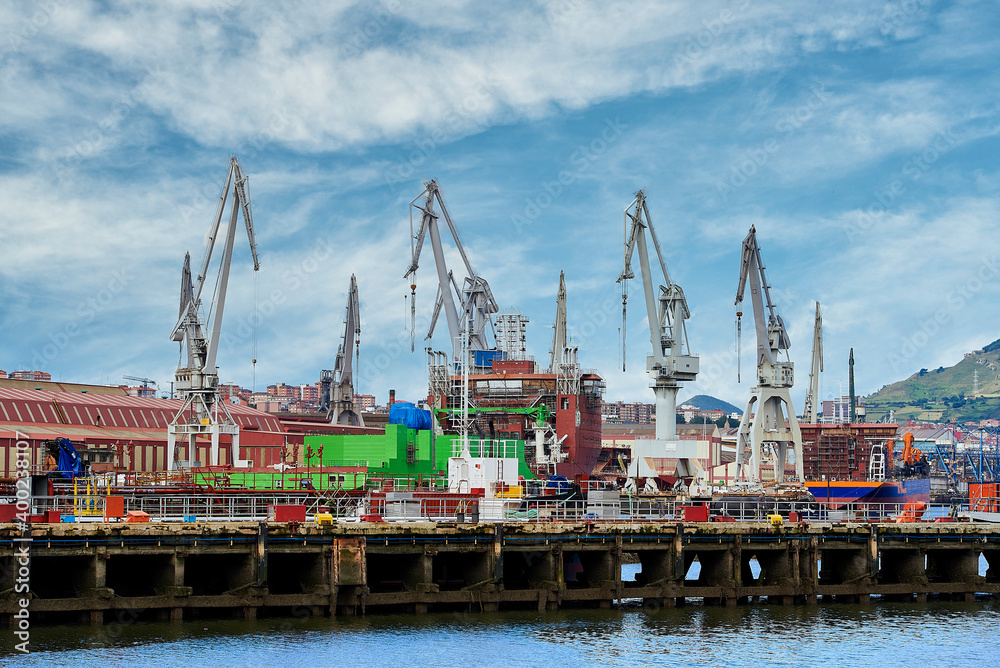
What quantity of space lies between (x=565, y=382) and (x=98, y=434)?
49626 mm

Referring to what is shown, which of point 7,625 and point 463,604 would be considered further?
point 463,604

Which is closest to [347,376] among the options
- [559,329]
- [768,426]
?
[559,329]

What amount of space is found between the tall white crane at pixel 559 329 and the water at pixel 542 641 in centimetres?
9507

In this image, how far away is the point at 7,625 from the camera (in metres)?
45.7

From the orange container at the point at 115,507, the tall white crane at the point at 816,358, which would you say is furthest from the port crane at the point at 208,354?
the tall white crane at the point at 816,358

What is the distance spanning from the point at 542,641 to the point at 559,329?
356 ft

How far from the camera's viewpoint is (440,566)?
189 feet

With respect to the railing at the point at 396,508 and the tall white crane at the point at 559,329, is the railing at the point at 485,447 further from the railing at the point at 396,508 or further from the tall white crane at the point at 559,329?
the tall white crane at the point at 559,329

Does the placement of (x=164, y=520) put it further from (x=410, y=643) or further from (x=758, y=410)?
(x=758, y=410)

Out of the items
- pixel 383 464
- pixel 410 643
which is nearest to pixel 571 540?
pixel 410 643

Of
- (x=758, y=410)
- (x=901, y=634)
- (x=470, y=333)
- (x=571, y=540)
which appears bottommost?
(x=901, y=634)

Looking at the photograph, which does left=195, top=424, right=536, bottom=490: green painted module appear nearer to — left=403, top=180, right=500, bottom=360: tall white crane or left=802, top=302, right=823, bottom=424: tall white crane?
left=403, top=180, right=500, bottom=360: tall white crane

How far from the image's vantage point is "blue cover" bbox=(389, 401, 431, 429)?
107 metres

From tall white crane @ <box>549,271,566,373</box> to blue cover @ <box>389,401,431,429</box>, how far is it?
40.0m
